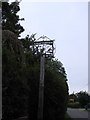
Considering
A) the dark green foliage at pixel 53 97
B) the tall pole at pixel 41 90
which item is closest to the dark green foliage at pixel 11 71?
the tall pole at pixel 41 90

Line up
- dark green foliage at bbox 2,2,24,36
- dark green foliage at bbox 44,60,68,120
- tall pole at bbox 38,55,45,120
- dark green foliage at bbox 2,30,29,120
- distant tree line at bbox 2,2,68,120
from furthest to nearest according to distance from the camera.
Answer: dark green foliage at bbox 2,2,24,36
dark green foliage at bbox 44,60,68,120
tall pole at bbox 38,55,45,120
distant tree line at bbox 2,2,68,120
dark green foliage at bbox 2,30,29,120

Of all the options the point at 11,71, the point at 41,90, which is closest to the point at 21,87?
the point at 11,71

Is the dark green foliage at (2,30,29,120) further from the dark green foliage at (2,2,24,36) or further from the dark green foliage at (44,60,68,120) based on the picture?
the dark green foliage at (2,2,24,36)

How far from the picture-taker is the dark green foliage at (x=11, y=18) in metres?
31.1

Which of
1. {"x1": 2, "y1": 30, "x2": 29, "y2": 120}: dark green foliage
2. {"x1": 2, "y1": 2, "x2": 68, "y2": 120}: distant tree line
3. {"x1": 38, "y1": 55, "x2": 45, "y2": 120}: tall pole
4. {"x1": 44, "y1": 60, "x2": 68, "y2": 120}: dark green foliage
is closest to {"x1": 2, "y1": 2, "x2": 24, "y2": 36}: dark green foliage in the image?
{"x1": 2, "y1": 2, "x2": 68, "y2": 120}: distant tree line

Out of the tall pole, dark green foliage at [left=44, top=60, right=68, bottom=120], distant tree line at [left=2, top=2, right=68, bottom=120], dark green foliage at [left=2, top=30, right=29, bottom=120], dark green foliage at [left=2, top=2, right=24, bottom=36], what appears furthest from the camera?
dark green foliage at [left=2, top=2, right=24, bottom=36]

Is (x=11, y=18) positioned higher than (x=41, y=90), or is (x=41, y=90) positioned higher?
(x=11, y=18)

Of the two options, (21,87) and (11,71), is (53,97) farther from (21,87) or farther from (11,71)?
(11,71)

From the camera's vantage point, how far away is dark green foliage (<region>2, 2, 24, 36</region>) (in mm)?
31109

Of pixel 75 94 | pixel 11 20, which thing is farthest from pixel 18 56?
pixel 75 94

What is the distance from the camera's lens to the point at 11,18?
33.2 metres

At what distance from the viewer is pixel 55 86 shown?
2570 cm

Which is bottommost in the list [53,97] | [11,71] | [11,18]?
[53,97]

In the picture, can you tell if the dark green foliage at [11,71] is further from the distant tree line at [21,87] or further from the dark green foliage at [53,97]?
the dark green foliage at [53,97]
